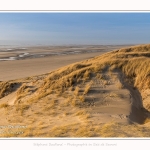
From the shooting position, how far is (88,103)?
1273 cm

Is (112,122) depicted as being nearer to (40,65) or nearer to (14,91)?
(14,91)

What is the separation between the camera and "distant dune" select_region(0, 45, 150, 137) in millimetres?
9594

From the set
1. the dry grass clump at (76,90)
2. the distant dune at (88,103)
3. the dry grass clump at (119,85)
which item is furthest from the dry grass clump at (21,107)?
the dry grass clump at (119,85)

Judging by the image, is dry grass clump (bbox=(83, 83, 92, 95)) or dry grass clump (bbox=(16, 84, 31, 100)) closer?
dry grass clump (bbox=(83, 83, 92, 95))

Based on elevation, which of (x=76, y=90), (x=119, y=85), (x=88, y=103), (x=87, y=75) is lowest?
(x=88, y=103)

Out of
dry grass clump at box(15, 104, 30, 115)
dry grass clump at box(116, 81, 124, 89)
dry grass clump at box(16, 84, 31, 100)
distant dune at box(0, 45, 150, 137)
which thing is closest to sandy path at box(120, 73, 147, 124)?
distant dune at box(0, 45, 150, 137)

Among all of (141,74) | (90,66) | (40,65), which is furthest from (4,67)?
(141,74)

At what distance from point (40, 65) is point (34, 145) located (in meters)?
29.1

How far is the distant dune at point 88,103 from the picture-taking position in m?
9.59

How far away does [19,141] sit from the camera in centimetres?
778

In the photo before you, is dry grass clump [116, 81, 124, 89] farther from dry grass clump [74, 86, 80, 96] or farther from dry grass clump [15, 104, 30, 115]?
dry grass clump [15, 104, 30, 115]

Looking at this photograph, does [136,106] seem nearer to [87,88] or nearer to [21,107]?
[87,88]

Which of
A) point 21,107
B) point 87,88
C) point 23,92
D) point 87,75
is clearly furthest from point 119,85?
point 23,92

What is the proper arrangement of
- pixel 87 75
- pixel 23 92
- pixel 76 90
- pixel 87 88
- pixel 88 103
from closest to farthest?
pixel 88 103 → pixel 87 88 → pixel 76 90 → pixel 87 75 → pixel 23 92
